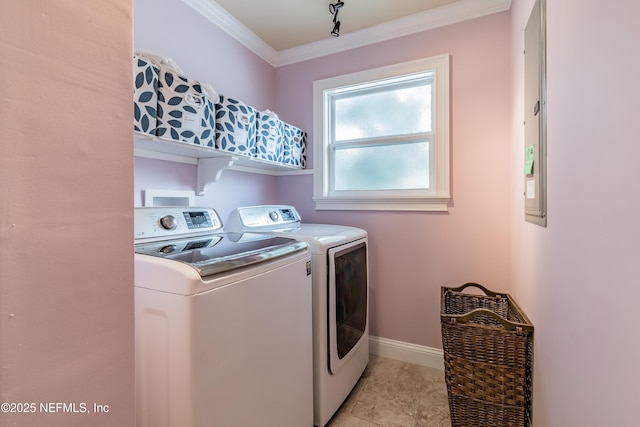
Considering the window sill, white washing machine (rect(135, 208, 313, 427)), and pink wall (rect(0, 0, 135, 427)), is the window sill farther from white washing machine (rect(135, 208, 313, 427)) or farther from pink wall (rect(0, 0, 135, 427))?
pink wall (rect(0, 0, 135, 427))

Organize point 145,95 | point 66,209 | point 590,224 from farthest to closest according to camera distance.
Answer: point 145,95 < point 590,224 < point 66,209

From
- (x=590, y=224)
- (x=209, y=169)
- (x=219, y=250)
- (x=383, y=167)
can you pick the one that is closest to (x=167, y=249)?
(x=219, y=250)

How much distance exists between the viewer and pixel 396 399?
1678 millimetres

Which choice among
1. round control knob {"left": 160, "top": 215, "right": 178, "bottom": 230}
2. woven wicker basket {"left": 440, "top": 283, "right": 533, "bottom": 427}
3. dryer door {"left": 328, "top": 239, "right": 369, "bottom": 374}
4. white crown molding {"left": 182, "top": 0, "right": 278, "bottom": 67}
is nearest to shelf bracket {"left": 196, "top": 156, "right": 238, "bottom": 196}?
round control knob {"left": 160, "top": 215, "right": 178, "bottom": 230}

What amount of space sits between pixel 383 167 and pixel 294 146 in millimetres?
720

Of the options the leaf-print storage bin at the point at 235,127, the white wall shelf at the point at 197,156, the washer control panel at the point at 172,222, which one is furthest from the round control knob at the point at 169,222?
the leaf-print storage bin at the point at 235,127

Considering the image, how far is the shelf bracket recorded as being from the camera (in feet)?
5.58

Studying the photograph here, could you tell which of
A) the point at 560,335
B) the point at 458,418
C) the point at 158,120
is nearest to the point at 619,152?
the point at 560,335

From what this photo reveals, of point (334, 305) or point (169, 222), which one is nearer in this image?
point (169, 222)

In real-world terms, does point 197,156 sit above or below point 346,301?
above

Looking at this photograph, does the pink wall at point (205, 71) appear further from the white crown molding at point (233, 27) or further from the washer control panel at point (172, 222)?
the washer control panel at point (172, 222)

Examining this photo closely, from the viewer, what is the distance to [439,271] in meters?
1.97

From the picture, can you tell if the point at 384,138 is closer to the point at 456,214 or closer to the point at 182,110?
the point at 456,214

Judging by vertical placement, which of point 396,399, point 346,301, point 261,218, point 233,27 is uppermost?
point 233,27
